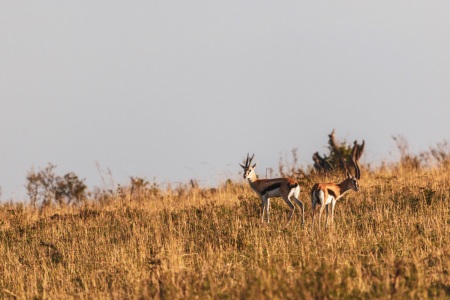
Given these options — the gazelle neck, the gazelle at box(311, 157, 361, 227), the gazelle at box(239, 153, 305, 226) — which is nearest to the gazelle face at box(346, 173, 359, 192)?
the gazelle at box(311, 157, 361, 227)

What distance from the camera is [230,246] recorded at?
13.7 metres

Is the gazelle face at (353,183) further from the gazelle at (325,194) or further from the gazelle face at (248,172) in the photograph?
the gazelle face at (248,172)

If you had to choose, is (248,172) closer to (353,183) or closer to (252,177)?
(252,177)

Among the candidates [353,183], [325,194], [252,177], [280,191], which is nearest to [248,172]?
[252,177]

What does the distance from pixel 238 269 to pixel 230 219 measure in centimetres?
539

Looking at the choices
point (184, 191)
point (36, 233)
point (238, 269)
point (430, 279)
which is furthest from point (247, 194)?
point (430, 279)

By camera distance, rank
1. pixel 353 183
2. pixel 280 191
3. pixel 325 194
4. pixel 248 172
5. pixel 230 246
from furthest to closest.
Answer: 1. pixel 248 172
2. pixel 280 191
3. pixel 353 183
4. pixel 325 194
5. pixel 230 246

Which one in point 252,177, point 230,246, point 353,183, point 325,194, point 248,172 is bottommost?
point 230,246

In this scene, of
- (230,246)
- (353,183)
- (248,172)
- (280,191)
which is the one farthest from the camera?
(248,172)

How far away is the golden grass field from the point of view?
9.59m

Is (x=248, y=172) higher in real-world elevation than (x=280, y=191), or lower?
higher

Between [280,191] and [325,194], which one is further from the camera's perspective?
[280,191]

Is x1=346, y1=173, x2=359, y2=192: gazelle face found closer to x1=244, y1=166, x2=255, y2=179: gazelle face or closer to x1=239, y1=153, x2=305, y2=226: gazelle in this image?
x1=239, y1=153, x2=305, y2=226: gazelle

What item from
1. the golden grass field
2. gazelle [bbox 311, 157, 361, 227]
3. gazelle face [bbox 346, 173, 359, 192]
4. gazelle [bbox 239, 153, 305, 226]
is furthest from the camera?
gazelle [bbox 239, 153, 305, 226]
